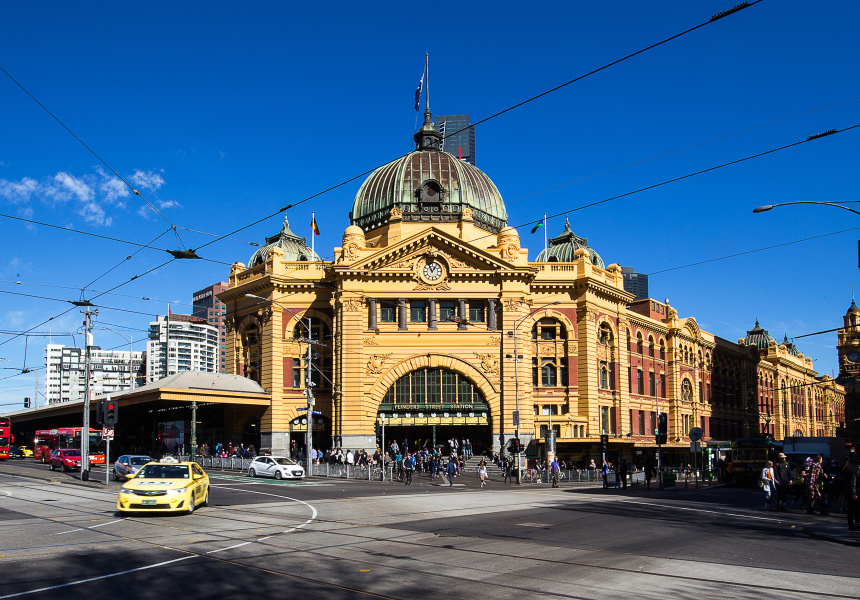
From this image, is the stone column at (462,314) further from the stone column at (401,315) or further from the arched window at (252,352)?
the arched window at (252,352)

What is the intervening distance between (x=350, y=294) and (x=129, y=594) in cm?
4586

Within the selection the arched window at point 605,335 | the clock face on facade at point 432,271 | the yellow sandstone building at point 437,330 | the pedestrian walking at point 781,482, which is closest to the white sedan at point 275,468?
the yellow sandstone building at point 437,330

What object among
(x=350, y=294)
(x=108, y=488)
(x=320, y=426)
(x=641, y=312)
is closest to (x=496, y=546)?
(x=108, y=488)

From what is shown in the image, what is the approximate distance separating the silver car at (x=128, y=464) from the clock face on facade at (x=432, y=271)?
80.0 feet

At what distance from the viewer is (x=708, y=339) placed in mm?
88562

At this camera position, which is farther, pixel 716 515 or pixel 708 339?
pixel 708 339

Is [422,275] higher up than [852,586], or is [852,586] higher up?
[422,275]

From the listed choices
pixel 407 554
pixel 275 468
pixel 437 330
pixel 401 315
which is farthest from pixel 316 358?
pixel 407 554

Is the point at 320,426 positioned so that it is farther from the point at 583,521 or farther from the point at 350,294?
the point at 583,521

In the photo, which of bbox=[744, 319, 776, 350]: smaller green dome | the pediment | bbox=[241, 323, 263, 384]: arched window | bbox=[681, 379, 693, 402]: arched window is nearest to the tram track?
the pediment

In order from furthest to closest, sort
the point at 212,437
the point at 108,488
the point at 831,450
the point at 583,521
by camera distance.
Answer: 1. the point at 212,437
2. the point at 831,450
3. the point at 108,488
4. the point at 583,521

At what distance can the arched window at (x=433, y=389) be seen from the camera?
2247 inches

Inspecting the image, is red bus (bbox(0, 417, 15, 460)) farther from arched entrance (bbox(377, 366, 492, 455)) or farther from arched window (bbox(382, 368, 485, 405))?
arched window (bbox(382, 368, 485, 405))

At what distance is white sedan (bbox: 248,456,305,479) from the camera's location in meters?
44.4
